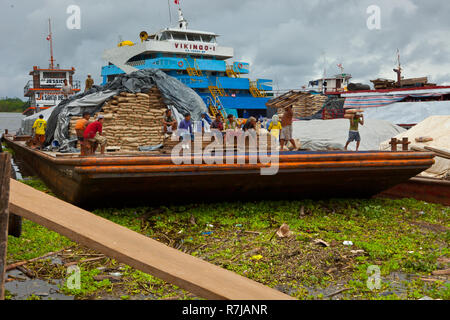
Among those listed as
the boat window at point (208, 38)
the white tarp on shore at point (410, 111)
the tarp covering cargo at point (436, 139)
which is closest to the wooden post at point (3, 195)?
the tarp covering cargo at point (436, 139)

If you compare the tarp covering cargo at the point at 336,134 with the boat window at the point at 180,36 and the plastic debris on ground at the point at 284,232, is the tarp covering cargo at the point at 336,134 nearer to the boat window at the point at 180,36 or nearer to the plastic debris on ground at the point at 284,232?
the plastic debris on ground at the point at 284,232

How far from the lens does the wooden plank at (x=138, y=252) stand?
6.56 ft

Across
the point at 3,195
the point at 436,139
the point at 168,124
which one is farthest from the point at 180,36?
the point at 3,195

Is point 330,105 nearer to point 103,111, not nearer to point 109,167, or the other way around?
point 103,111

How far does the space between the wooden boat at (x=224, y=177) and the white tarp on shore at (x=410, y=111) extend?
1498 cm

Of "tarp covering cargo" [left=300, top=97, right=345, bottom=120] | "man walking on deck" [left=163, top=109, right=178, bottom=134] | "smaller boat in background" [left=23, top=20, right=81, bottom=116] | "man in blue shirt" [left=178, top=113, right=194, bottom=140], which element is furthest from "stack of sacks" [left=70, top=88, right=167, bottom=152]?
"smaller boat in background" [left=23, top=20, right=81, bottom=116]

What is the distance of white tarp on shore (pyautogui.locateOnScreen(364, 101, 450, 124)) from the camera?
21016 mm

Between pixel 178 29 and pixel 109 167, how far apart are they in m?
28.7

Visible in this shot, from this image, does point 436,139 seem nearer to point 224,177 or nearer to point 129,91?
point 224,177

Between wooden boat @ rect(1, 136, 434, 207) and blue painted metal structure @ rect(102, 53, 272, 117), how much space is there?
25334mm

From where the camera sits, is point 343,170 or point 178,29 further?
point 178,29

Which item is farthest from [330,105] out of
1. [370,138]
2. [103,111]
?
[103,111]

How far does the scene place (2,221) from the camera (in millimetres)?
2316
